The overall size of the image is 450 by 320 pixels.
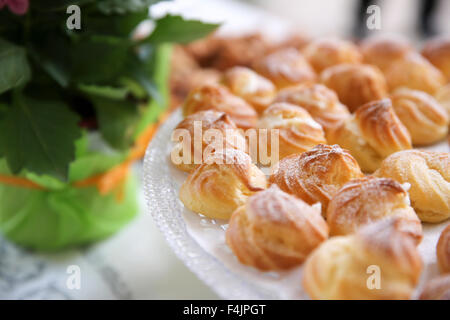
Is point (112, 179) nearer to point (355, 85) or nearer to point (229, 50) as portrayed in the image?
point (355, 85)

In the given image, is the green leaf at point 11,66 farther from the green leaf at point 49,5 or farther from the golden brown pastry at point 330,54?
the golden brown pastry at point 330,54

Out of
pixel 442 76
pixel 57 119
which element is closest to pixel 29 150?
pixel 57 119

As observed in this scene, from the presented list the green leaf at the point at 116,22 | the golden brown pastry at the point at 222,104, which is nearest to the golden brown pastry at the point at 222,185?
the golden brown pastry at the point at 222,104

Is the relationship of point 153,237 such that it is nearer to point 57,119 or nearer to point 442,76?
point 57,119

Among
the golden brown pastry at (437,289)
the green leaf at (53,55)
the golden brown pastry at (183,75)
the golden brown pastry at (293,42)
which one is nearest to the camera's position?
→ the golden brown pastry at (437,289)

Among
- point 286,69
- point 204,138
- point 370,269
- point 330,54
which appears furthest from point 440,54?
point 370,269

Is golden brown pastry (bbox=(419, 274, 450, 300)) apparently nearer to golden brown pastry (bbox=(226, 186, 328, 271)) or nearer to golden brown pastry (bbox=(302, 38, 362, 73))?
golden brown pastry (bbox=(226, 186, 328, 271))
